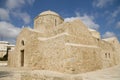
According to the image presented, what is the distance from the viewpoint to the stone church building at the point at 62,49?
1072 cm

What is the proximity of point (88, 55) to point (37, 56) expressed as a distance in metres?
5.36

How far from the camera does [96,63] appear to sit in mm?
12867

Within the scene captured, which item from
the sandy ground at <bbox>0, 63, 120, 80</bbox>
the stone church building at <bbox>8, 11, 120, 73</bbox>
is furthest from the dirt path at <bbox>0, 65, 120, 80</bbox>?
the stone church building at <bbox>8, 11, 120, 73</bbox>

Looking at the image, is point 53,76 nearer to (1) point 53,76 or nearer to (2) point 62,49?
(1) point 53,76

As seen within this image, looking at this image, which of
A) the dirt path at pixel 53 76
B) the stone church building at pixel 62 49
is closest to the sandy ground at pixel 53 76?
the dirt path at pixel 53 76

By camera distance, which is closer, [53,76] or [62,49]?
[53,76]

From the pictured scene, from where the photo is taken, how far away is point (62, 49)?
10938 millimetres

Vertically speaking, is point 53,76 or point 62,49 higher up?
point 62,49

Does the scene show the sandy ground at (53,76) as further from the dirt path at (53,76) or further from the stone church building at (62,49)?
the stone church building at (62,49)

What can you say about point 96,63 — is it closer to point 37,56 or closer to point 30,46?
point 37,56

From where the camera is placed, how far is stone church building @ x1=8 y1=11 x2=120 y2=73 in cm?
1072

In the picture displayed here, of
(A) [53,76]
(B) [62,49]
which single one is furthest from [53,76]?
Result: (B) [62,49]

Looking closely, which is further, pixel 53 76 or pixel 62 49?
pixel 62 49

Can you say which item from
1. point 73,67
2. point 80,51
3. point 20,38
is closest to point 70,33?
point 80,51
